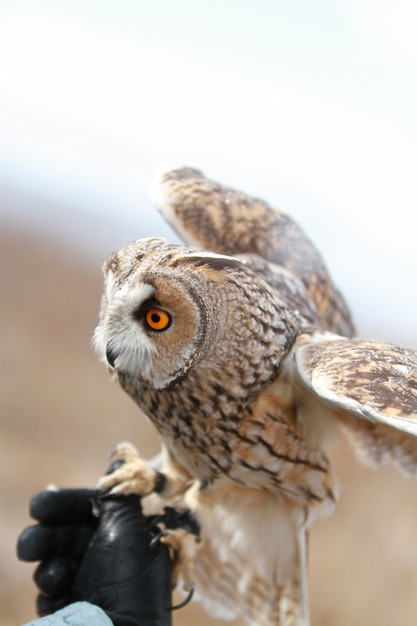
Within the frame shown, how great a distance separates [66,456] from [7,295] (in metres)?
3.24

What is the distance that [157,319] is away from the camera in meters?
1.33

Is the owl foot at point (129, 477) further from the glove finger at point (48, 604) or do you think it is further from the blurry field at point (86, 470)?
the blurry field at point (86, 470)

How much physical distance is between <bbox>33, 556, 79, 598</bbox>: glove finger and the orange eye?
0.77 meters

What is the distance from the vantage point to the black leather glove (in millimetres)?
1609

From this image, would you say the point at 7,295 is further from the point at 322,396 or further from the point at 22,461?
the point at 322,396

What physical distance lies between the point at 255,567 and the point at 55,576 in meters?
0.64

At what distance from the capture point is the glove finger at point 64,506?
169cm

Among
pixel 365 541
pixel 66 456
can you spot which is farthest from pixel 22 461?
pixel 365 541

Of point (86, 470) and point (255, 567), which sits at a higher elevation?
point (255, 567)

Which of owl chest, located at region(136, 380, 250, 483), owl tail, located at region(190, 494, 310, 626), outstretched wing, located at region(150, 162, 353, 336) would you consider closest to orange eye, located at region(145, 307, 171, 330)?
owl chest, located at region(136, 380, 250, 483)

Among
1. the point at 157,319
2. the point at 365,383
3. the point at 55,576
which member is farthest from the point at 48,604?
the point at 365,383

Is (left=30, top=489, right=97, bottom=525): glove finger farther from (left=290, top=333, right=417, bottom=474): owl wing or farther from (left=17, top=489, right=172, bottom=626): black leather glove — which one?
(left=290, top=333, right=417, bottom=474): owl wing

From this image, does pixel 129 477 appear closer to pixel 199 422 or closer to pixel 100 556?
pixel 100 556

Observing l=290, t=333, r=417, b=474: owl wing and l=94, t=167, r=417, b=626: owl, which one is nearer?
l=290, t=333, r=417, b=474: owl wing
